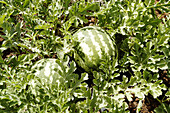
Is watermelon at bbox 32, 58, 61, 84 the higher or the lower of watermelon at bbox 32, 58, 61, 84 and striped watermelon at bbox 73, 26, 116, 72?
the lower

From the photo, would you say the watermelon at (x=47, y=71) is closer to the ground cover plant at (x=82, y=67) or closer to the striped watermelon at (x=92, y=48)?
the ground cover plant at (x=82, y=67)

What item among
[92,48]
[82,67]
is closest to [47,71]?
[82,67]

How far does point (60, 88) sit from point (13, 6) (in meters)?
1.29

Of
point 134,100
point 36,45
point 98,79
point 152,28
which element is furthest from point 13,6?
point 134,100

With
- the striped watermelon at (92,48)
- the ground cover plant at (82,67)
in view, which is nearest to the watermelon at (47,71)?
the ground cover plant at (82,67)

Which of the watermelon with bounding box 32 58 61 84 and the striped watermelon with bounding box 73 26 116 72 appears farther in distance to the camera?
the striped watermelon with bounding box 73 26 116 72

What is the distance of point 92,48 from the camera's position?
2.41 metres

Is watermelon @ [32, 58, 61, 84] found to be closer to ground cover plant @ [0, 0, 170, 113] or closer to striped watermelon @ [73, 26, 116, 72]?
ground cover plant @ [0, 0, 170, 113]

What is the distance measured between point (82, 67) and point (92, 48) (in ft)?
0.97

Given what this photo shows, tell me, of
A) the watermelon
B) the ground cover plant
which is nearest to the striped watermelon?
the ground cover plant

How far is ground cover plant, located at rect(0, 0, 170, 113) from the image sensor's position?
7.14 feet

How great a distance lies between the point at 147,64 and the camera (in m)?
2.53

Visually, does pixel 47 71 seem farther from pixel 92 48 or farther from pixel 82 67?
pixel 92 48

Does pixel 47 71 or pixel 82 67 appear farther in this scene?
pixel 82 67
